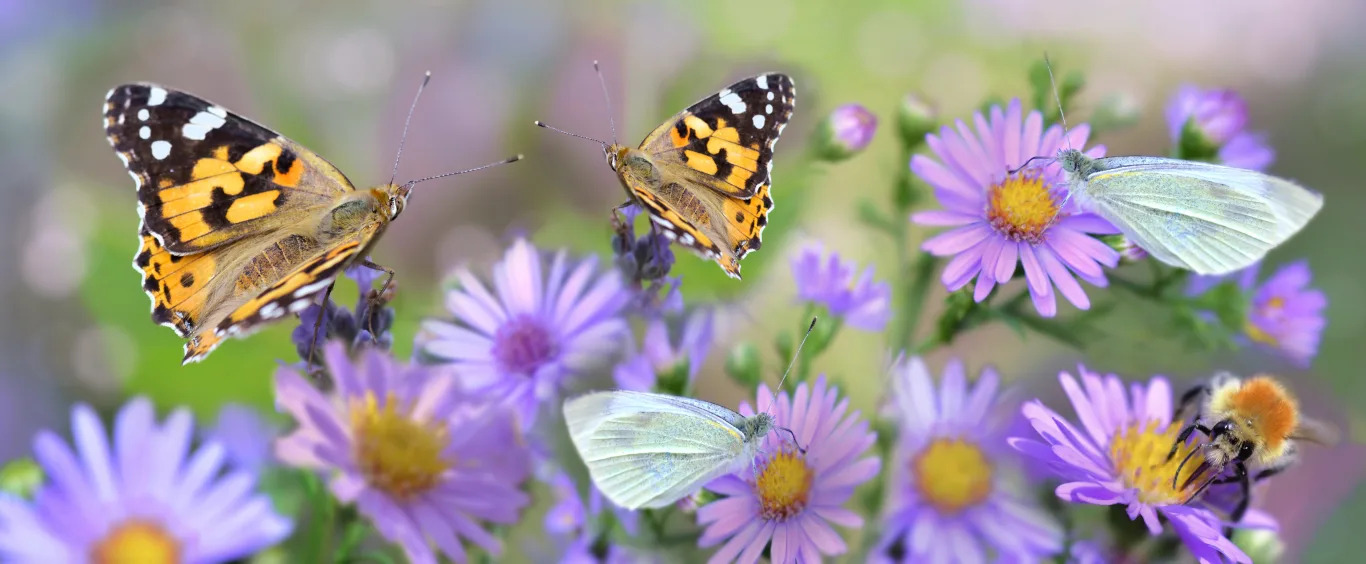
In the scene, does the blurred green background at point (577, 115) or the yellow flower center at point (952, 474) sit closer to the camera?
the yellow flower center at point (952, 474)

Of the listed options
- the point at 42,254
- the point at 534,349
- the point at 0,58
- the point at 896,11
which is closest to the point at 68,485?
the point at 534,349

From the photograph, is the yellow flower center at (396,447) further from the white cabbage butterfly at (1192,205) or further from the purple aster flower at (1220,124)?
the purple aster flower at (1220,124)

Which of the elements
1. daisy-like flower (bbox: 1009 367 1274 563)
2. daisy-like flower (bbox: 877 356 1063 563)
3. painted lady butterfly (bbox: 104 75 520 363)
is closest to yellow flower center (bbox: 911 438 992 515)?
daisy-like flower (bbox: 877 356 1063 563)

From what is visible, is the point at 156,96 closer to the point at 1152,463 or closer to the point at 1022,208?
the point at 1022,208

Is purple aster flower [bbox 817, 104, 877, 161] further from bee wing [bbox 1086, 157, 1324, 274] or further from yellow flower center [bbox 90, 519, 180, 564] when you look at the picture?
yellow flower center [bbox 90, 519, 180, 564]

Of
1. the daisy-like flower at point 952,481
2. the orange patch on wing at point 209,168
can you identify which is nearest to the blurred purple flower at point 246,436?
the orange patch on wing at point 209,168

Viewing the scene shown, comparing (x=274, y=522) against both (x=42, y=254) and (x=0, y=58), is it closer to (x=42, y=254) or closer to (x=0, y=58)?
(x=42, y=254)

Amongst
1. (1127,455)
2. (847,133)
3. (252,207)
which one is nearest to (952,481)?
(1127,455)
